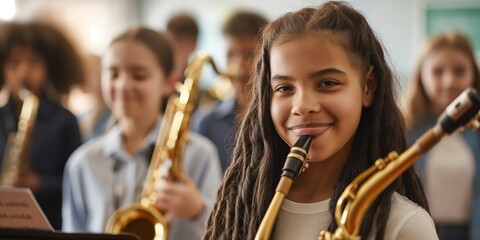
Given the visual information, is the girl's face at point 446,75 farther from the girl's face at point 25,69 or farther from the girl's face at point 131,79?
the girl's face at point 25,69

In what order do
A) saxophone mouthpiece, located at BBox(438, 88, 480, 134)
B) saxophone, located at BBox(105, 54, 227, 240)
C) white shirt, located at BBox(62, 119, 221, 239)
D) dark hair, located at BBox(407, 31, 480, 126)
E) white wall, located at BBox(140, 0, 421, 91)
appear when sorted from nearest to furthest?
saxophone mouthpiece, located at BBox(438, 88, 480, 134)
saxophone, located at BBox(105, 54, 227, 240)
white shirt, located at BBox(62, 119, 221, 239)
dark hair, located at BBox(407, 31, 480, 126)
white wall, located at BBox(140, 0, 421, 91)

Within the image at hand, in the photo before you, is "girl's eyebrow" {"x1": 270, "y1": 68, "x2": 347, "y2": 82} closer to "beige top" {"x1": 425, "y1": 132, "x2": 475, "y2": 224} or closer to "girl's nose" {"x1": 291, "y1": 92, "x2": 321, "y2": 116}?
"girl's nose" {"x1": 291, "y1": 92, "x2": 321, "y2": 116}

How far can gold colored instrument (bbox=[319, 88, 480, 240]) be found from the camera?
120 cm

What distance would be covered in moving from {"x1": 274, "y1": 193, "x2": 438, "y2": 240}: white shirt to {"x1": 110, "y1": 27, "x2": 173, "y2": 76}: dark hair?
4.15ft

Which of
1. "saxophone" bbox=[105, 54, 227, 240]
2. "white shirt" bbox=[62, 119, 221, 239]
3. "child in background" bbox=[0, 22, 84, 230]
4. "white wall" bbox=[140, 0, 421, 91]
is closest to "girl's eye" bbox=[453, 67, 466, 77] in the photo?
"saxophone" bbox=[105, 54, 227, 240]

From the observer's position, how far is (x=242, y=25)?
334 cm

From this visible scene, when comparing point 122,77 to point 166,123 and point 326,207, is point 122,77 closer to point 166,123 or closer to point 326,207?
point 166,123

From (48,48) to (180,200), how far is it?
125 cm

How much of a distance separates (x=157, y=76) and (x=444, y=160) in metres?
1.08

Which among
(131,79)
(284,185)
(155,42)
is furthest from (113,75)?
(284,185)

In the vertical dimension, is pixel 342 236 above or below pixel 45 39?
below

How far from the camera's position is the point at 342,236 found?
1343mm

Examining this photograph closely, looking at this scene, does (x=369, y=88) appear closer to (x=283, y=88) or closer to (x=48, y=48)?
(x=283, y=88)

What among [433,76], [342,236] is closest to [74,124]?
[433,76]
